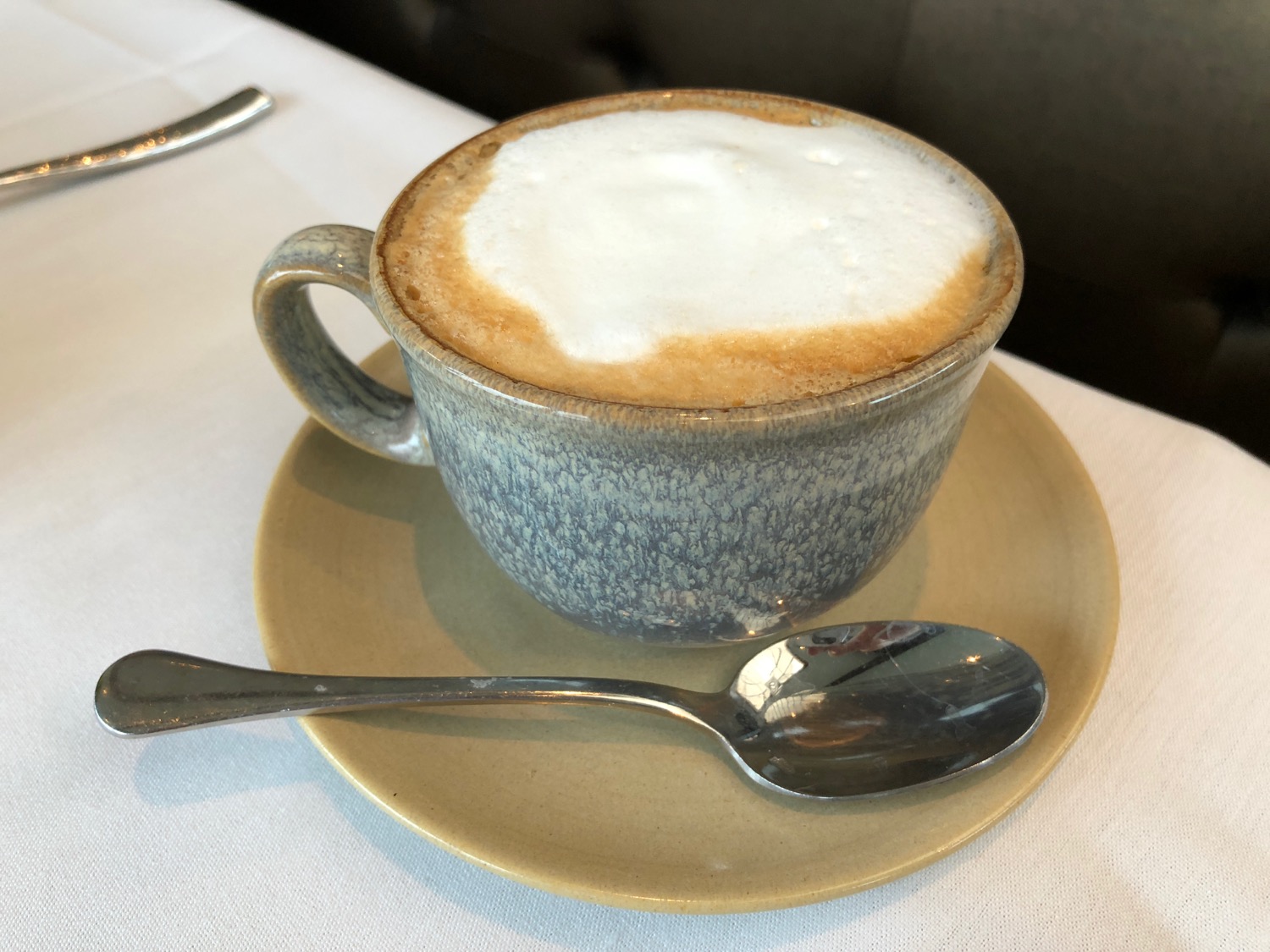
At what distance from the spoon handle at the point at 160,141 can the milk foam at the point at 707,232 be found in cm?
56

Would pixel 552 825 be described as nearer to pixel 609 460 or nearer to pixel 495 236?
pixel 609 460

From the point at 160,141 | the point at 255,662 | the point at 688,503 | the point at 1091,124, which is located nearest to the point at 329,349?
the point at 255,662

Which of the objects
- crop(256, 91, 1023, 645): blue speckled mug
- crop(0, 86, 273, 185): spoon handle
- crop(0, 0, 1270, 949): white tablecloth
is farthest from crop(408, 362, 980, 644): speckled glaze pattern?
crop(0, 86, 273, 185): spoon handle

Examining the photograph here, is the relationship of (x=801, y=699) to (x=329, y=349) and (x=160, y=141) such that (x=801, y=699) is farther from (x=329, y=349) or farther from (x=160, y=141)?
(x=160, y=141)

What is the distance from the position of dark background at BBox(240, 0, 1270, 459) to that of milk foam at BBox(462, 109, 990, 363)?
0.54 metres

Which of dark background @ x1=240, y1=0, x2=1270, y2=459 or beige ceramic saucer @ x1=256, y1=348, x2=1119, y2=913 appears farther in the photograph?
dark background @ x1=240, y1=0, x2=1270, y2=459

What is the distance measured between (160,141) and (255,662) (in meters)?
0.68

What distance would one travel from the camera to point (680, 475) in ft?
1.21

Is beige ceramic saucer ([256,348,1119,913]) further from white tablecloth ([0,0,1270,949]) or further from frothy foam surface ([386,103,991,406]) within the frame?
frothy foam surface ([386,103,991,406])

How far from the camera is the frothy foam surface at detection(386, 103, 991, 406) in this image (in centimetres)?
41

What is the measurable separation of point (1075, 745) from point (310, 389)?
1.57 feet

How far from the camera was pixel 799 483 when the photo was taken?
1.25ft

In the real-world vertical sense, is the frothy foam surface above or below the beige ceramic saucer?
above

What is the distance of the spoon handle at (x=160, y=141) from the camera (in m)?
0.87
